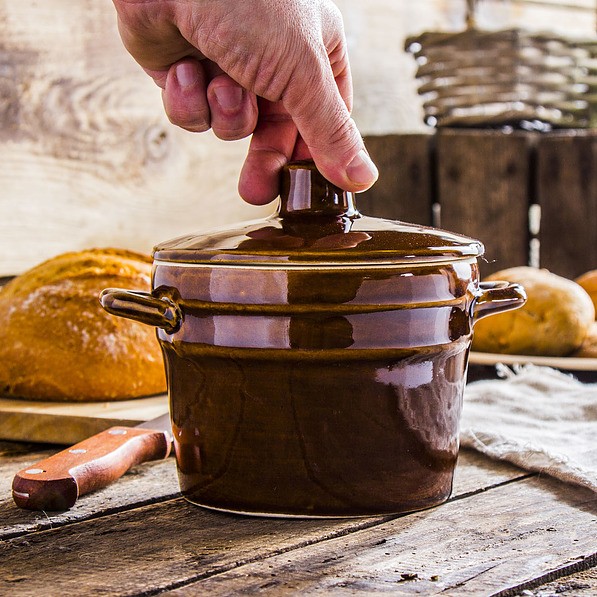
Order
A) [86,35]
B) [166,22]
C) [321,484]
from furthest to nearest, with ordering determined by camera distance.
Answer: [86,35] < [166,22] < [321,484]

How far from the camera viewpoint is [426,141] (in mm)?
2908

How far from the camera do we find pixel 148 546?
910mm

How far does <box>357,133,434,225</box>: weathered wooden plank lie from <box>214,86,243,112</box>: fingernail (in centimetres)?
183

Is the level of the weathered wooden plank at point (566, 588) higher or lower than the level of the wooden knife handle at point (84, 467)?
→ lower

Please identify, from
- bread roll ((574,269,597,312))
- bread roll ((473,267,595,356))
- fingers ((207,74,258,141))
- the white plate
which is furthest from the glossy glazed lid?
bread roll ((574,269,597,312))

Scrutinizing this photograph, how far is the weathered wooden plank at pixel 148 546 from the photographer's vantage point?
32.3 inches

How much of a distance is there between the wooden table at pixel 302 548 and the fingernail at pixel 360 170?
37 cm

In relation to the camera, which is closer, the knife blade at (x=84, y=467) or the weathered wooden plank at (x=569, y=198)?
the knife blade at (x=84, y=467)

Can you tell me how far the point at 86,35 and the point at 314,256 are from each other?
5.15 ft

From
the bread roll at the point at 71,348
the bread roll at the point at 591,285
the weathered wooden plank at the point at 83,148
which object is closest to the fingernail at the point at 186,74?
the bread roll at the point at 71,348

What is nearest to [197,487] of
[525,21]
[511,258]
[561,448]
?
[561,448]

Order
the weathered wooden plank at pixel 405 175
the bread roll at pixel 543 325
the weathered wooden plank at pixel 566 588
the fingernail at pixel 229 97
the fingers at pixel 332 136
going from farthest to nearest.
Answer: the weathered wooden plank at pixel 405 175, the bread roll at pixel 543 325, the fingernail at pixel 229 97, the fingers at pixel 332 136, the weathered wooden plank at pixel 566 588

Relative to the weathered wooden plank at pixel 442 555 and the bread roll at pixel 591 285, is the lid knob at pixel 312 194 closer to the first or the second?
the weathered wooden plank at pixel 442 555

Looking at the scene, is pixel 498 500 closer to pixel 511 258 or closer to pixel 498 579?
pixel 498 579
